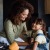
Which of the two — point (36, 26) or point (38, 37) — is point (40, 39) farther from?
point (36, 26)

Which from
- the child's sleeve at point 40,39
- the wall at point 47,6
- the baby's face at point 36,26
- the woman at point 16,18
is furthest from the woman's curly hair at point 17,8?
the wall at point 47,6

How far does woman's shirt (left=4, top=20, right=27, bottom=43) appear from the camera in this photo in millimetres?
1592

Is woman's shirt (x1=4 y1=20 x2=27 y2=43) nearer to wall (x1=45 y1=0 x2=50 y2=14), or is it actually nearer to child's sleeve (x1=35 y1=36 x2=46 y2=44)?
child's sleeve (x1=35 y1=36 x2=46 y2=44)

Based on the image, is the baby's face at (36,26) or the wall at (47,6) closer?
the baby's face at (36,26)

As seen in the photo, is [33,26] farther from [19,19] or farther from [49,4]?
[49,4]

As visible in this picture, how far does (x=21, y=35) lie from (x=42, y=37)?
0.25 m

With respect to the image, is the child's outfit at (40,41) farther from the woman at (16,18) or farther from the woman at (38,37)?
the woman at (16,18)

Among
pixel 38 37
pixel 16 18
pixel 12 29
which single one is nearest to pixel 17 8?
pixel 16 18

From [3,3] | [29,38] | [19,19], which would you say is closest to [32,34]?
[29,38]

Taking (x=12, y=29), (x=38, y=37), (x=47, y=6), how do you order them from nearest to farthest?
(x=38, y=37), (x=12, y=29), (x=47, y=6)

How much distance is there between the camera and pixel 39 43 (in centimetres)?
153

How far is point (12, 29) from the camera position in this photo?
1.63 metres

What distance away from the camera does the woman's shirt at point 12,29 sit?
5.22ft

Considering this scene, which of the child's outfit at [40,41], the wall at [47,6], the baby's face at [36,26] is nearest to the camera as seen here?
the child's outfit at [40,41]
